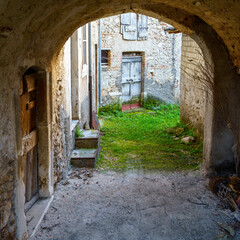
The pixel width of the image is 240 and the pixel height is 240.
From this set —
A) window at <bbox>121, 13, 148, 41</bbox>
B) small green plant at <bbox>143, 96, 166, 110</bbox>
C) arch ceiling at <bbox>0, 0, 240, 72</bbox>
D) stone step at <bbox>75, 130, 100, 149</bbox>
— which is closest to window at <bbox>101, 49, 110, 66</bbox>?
window at <bbox>121, 13, 148, 41</bbox>

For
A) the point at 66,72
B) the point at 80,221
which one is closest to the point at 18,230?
the point at 80,221

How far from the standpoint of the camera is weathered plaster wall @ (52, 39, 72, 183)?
4.64m

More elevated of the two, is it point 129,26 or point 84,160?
point 129,26

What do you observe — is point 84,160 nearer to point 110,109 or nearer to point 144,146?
point 144,146

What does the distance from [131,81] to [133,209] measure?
8.17 m

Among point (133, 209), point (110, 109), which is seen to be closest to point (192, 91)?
point (133, 209)

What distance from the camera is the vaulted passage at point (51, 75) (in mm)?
2729

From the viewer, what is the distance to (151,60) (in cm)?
1227

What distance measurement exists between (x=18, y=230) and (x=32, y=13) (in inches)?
76.7

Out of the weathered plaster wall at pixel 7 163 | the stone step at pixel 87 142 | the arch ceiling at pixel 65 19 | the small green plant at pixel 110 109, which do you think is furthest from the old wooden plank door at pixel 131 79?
the weathered plaster wall at pixel 7 163

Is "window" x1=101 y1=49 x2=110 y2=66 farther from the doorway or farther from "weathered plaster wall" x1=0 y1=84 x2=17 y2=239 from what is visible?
"weathered plaster wall" x1=0 y1=84 x2=17 y2=239

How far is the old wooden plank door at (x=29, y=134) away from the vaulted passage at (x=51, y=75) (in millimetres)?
13

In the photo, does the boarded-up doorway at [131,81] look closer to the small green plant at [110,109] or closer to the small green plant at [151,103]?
the small green plant at [151,103]

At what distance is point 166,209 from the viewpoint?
4.41m
